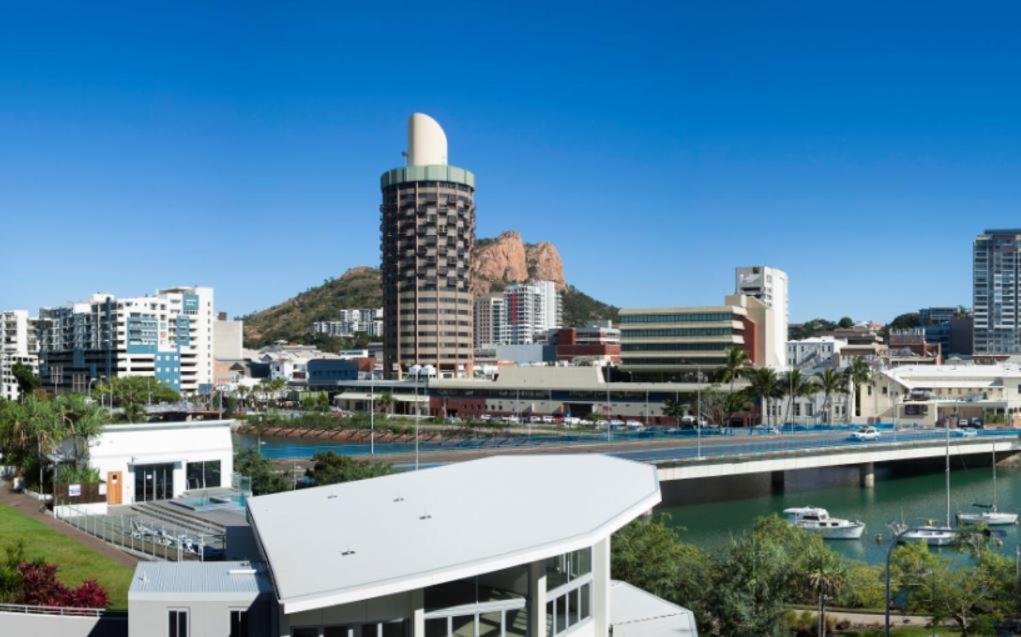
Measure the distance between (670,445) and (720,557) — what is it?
4835cm

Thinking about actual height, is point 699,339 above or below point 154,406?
above

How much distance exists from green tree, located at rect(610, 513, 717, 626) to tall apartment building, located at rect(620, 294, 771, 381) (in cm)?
9373

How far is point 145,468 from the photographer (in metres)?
46.5

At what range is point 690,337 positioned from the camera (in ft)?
437

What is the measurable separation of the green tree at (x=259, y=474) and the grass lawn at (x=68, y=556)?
11.2 m

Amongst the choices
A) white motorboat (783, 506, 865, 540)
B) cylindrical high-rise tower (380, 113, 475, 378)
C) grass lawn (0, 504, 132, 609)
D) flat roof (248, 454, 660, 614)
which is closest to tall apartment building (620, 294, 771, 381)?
cylindrical high-rise tower (380, 113, 475, 378)

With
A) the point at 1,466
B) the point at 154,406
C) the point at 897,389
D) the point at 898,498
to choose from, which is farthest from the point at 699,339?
the point at 1,466

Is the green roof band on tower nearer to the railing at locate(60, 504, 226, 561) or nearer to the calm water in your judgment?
the calm water

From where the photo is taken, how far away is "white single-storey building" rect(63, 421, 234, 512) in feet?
151

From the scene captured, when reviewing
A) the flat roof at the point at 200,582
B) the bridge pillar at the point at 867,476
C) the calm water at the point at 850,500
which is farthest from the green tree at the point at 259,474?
the bridge pillar at the point at 867,476

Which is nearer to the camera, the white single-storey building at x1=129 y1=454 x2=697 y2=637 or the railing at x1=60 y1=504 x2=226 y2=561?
the white single-storey building at x1=129 y1=454 x2=697 y2=637

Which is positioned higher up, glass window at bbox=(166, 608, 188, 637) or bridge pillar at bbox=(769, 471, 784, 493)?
glass window at bbox=(166, 608, 188, 637)

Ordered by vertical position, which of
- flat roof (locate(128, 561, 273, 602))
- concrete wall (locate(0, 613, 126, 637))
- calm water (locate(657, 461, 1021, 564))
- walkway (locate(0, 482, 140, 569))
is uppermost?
flat roof (locate(128, 561, 273, 602))

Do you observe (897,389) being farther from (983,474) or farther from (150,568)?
(150,568)
